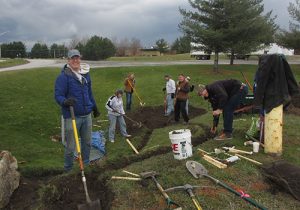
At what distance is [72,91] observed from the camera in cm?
705

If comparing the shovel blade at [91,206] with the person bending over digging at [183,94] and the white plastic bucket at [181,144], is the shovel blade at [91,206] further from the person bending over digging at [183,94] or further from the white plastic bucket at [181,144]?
the person bending over digging at [183,94]

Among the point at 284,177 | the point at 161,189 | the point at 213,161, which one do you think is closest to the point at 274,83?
the point at 213,161

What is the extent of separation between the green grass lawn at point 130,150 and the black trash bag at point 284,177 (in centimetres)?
13

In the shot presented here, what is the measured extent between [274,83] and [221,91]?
46.7 inches

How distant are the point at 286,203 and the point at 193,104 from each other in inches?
460

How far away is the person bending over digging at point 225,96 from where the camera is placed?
9.07 metres

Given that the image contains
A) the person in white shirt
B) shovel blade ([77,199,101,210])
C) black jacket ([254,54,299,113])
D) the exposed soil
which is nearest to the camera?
shovel blade ([77,199,101,210])

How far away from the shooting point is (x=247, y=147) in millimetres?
9016

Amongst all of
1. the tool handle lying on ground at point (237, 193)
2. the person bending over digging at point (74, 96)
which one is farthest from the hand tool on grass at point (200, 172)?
the person bending over digging at point (74, 96)

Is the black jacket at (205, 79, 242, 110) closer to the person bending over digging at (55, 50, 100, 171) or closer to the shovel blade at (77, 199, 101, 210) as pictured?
the person bending over digging at (55, 50, 100, 171)

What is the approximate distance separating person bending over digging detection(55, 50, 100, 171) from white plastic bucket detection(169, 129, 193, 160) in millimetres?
1698

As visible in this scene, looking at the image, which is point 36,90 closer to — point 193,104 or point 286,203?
point 193,104

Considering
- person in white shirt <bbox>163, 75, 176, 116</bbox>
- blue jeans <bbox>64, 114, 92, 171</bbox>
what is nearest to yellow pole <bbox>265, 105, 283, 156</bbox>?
blue jeans <bbox>64, 114, 92, 171</bbox>

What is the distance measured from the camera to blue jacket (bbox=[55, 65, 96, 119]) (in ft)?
22.8
